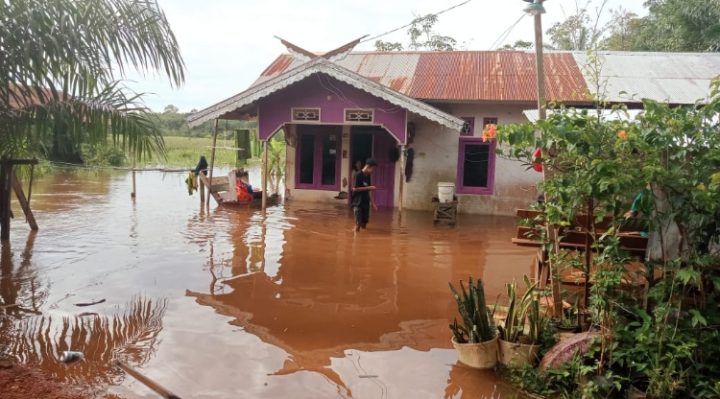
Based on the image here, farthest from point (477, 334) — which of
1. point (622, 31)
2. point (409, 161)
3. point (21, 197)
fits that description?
point (622, 31)

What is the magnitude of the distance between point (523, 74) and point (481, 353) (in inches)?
437

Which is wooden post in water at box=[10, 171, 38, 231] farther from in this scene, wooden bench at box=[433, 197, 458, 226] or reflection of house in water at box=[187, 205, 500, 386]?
wooden bench at box=[433, 197, 458, 226]

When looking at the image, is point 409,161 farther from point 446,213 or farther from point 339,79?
point 339,79

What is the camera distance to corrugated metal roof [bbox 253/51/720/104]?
1310 centimetres

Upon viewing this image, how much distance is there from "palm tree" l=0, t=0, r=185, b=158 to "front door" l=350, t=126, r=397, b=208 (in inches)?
359

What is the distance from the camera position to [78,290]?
6.71 metres

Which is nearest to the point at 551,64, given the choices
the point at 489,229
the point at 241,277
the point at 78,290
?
the point at 489,229

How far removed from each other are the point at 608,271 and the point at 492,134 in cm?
146

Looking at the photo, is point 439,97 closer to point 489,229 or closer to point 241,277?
point 489,229

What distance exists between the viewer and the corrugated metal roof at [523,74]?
13102 millimetres

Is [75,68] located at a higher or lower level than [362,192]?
higher

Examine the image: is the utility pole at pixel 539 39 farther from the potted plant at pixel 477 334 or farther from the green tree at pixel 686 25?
the green tree at pixel 686 25

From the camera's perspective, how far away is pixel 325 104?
1296 centimetres

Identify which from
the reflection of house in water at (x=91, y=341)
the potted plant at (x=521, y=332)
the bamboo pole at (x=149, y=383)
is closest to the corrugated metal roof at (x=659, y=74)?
the potted plant at (x=521, y=332)
